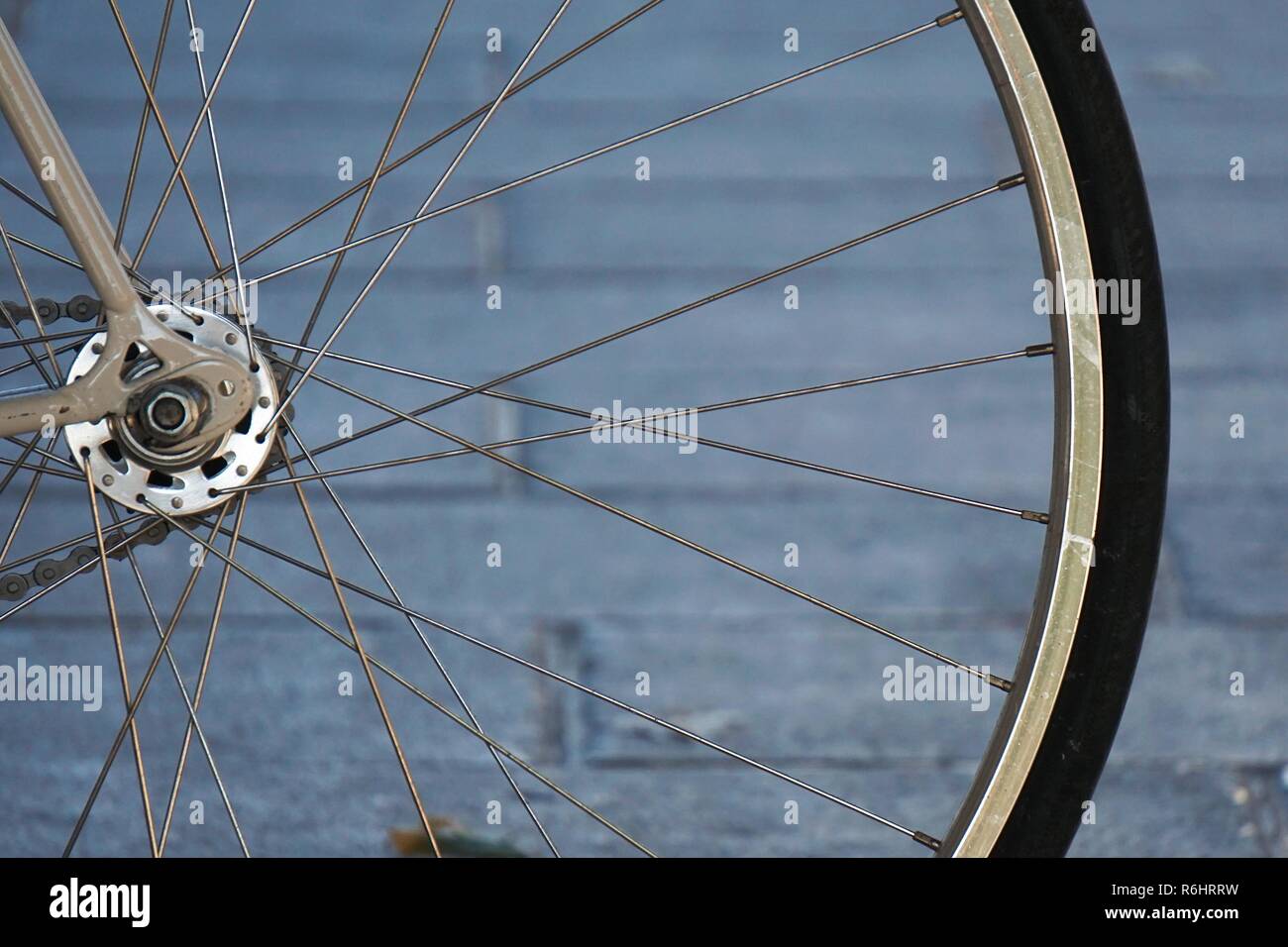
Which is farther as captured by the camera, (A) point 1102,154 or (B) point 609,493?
(B) point 609,493

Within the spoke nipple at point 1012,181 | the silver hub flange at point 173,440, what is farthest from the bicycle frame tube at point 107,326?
the spoke nipple at point 1012,181

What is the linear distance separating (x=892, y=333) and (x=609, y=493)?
42 cm

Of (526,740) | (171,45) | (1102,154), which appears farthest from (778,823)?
(171,45)

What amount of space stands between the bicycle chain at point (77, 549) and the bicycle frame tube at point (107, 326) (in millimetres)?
41

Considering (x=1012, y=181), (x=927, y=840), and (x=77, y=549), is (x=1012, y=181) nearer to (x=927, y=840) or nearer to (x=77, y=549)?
(x=927, y=840)

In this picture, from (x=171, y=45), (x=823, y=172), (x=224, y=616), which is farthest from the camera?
(x=171, y=45)

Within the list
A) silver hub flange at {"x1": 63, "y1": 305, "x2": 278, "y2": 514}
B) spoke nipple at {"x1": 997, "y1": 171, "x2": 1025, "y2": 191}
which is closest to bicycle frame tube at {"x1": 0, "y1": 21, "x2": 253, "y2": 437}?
silver hub flange at {"x1": 63, "y1": 305, "x2": 278, "y2": 514}

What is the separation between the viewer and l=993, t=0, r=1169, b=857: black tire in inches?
28.7

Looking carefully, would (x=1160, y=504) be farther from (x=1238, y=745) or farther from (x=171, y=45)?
(x=171, y=45)

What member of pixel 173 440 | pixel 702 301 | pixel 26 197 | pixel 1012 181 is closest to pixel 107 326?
pixel 173 440

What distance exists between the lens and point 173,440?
29.4 inches

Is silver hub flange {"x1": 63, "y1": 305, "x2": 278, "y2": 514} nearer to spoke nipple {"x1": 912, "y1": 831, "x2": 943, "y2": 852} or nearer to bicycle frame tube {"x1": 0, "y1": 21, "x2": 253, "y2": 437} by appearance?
bicycle frame tube {"x1": 0, "y1": 21, "x2": 253, "y2": 437}

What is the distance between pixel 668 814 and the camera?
1.16 meters

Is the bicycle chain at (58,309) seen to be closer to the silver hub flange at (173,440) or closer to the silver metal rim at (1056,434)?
the silver hub flange at (173,440)
